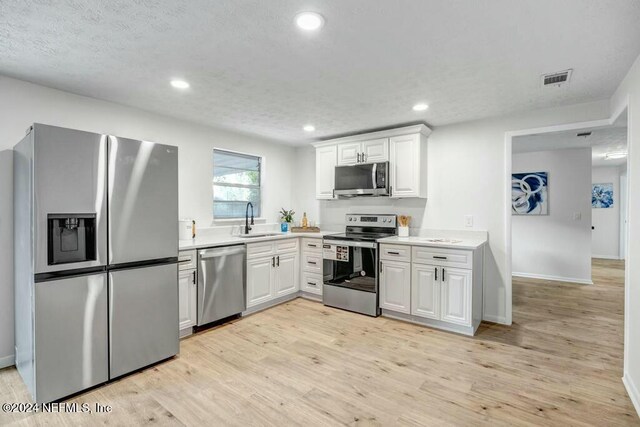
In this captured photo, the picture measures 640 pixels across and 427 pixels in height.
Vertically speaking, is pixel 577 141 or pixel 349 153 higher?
pixel 577 141

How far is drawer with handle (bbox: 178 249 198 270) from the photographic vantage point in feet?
10.1

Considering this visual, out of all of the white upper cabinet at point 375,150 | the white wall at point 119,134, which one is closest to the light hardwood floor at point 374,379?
the white wall at point 119,134

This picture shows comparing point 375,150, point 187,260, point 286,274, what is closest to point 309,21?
point 187,260

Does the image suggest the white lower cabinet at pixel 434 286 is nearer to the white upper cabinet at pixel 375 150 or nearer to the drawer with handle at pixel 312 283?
the drawer with handle at pixel 312 283

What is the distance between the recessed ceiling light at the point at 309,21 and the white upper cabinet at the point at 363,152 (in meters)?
2.40

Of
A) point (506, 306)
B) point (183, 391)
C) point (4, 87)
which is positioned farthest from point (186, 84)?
point (506, 306)

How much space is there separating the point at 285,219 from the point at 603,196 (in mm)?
7950

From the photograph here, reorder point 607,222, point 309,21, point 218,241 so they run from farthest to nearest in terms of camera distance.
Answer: point 607,222 < point 218,241 < point 309,21

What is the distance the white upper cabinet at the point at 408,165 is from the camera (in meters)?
3.85

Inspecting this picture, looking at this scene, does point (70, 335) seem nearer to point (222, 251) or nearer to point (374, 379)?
point (222, 251)

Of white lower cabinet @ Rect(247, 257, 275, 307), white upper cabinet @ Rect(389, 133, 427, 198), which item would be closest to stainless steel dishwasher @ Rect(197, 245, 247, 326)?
white lower cabinet @ Rect(247, 257, 275, 307)

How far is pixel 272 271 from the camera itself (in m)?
4.07

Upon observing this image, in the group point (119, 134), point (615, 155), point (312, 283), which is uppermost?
point (615, 155)

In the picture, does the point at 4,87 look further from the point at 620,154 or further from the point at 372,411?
the point at 620,154
